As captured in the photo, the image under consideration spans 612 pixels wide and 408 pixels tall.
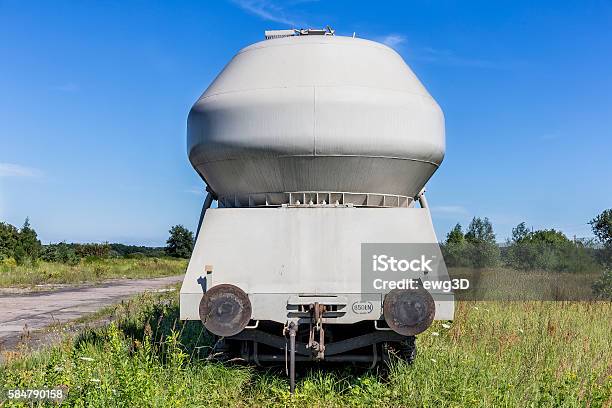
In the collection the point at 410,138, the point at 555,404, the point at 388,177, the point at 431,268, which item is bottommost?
the point at 555,404

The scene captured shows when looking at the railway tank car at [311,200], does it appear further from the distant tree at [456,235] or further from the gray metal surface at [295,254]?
the distant tree at [456,235]

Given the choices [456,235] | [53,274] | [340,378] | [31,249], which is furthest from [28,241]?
[340,378]

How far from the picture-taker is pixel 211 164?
6500mm

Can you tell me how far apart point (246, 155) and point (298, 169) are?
1.76 feet

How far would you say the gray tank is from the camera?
5.91m

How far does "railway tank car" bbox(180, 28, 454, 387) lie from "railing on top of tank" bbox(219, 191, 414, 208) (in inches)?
0.4

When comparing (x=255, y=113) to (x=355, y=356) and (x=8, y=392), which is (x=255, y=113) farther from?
(x=8, y=392)

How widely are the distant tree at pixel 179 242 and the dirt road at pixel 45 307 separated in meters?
43.1

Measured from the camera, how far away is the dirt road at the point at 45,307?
1229cm

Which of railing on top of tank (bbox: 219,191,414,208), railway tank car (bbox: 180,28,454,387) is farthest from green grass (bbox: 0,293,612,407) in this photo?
railing on top of tank (bbox: 219,191,414,208)

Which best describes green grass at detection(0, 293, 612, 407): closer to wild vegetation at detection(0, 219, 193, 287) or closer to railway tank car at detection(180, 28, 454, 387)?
railway tank car at detection(180, 28, 454, 387)

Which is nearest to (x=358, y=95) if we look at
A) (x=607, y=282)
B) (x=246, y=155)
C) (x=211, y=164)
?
(x=246, y=155)

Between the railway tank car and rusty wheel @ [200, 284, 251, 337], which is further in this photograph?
the railway tank car

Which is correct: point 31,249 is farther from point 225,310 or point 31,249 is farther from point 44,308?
point 225,310
